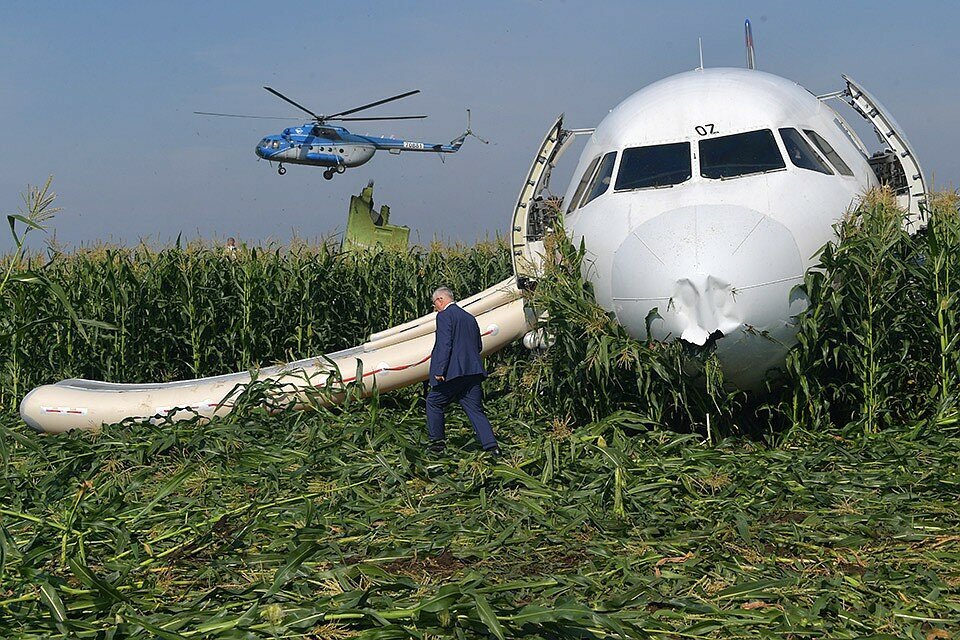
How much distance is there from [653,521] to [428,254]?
12.2 m

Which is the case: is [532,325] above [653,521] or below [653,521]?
above

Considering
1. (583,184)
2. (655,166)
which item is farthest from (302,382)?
(655,166)

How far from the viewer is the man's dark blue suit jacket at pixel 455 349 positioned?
10.3 metres

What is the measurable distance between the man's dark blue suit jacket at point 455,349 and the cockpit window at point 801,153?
3623 mm

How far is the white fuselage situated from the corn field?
327 mm

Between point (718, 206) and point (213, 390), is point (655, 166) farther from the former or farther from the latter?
point (213, 390)

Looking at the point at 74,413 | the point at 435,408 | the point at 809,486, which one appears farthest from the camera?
the point at 74,413

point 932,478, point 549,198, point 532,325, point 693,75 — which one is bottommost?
point 932,478

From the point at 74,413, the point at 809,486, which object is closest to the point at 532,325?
the point at 809,486

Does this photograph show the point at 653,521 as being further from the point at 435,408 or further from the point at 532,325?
the point at 532,325

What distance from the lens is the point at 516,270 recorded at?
38.3ft

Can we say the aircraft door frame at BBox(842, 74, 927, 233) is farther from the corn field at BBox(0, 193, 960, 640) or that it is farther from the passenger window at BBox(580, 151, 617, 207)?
the passenger window at BBox(580, 151, 617, 207)

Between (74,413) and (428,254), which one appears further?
(428,254)

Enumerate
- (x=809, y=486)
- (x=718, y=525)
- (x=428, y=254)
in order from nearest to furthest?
(x=718, y=525) → (x=809, y=486) → (x=428, y=254)
